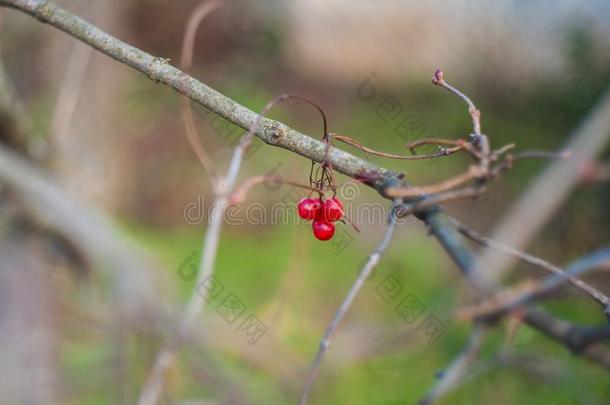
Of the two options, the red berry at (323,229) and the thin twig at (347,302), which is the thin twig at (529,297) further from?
the red berry at (323,229)

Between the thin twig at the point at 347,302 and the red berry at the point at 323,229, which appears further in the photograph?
the red berry at the point at 323,229

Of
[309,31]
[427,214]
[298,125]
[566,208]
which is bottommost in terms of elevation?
[427,214]

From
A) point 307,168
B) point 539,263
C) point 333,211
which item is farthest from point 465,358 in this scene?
point 307,168

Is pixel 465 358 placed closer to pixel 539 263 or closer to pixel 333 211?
pixel 539 263

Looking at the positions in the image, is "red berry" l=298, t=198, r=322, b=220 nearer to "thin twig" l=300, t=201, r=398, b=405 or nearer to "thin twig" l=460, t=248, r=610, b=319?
"thin twig" l=300, t=201, r=398, b=405

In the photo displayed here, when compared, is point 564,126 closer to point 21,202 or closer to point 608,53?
point 608,53

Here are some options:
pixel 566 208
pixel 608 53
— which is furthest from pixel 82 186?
pixel 608 53

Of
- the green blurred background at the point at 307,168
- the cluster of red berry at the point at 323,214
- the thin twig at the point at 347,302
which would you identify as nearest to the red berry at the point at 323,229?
the cluster of red berry at the point at 323,214
